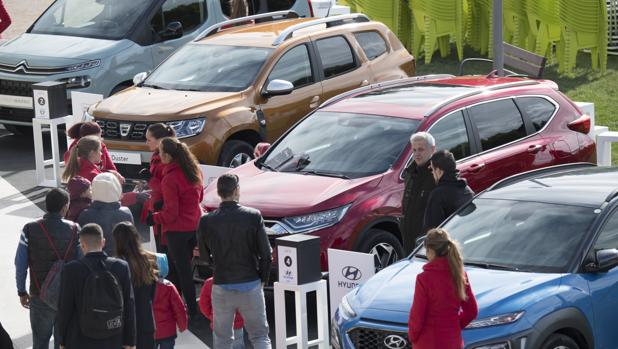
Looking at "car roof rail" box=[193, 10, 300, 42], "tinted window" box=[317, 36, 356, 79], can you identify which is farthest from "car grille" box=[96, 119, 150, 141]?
"tinted window" box=[317, 36, 356, 79]

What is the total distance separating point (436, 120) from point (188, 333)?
9.59ft

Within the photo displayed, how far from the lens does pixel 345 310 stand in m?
8.73

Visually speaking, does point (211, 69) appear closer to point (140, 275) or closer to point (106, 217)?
point (106, 217)

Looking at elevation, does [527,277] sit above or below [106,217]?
below

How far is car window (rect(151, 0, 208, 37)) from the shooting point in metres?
17.6

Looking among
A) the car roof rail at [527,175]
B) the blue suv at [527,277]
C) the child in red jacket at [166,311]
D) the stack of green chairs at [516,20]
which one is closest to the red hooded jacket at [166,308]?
the child in red jacket at [166,311]

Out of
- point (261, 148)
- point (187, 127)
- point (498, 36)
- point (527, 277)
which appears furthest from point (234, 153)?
point (527, 277)

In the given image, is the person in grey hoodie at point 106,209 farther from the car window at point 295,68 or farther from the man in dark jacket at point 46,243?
the car window at point 295,68

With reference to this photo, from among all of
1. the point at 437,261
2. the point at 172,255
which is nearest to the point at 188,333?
the point at 172,255

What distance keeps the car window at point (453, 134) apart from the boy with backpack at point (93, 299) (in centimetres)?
433

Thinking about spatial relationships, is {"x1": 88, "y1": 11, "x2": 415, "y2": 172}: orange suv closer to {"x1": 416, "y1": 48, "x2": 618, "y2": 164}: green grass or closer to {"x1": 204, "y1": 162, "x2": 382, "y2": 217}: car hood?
{"x1": 204, "y1": 162, "x2": 382, "y2": 217}: car hood

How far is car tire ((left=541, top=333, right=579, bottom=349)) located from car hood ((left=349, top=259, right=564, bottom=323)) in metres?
0.26

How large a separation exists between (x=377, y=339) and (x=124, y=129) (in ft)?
20.9

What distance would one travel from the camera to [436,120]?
457 inches
